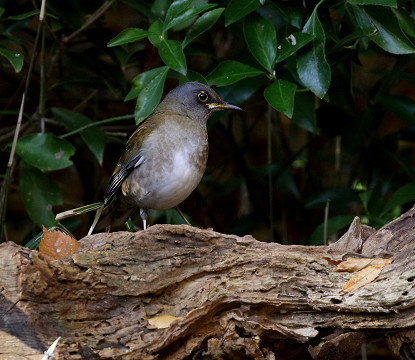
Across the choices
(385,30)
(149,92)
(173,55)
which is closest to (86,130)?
(149,92)

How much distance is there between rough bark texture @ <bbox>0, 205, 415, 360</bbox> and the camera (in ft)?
8.87

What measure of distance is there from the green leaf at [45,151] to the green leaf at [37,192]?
0.30m

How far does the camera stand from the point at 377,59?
7559mm

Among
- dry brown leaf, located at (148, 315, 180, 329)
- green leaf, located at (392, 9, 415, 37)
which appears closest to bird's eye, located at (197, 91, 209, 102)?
green leaf, located at (392, 9, 415, 37)

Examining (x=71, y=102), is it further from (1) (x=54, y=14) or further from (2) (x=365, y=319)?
(2) (x=365, y=319)

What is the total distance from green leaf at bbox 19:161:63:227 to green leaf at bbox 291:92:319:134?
5.78 ft

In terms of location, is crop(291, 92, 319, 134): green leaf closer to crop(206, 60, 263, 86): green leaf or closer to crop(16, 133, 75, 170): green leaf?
crop(206, 60, 263, 86): green leaf

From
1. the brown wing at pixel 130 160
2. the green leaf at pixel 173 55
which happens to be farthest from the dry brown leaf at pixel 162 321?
the brown wing at pixel 130 160

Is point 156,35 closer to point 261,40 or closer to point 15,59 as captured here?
point 261,40

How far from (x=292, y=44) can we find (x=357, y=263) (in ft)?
4.54

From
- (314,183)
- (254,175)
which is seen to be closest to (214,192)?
(254,175)

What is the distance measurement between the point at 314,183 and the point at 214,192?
1156mm

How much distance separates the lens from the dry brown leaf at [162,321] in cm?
283

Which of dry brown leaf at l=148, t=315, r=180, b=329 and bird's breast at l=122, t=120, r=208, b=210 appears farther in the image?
bird's breast at l=122, t=120, r=208, b=210
